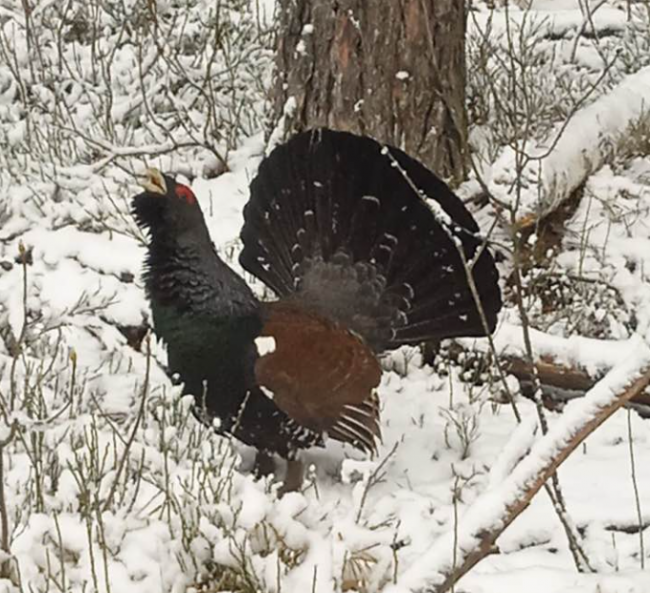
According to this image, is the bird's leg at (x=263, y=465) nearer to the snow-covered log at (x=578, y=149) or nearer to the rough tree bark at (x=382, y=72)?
the snow-covered log at (x=578, y=149)

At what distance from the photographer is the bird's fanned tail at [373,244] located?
4.70 metres

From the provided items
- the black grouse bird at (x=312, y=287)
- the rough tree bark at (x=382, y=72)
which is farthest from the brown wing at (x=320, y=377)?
the rough tree bark at (x=382, y=72)

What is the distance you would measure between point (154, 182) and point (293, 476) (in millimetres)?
1284

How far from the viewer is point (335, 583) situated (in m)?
3.29

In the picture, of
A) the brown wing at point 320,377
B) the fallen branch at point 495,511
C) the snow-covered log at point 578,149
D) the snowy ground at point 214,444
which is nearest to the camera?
the fallen branch at point 495,511

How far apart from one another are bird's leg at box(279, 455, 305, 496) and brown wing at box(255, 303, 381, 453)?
0.26m

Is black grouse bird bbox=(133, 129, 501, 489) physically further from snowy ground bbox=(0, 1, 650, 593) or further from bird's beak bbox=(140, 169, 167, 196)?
snowy ground bbox=(0, 1, 650, 593)

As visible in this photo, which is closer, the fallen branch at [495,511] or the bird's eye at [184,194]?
the fallen branch at [495,511]

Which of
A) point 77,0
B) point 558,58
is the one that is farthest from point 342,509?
point 77,0

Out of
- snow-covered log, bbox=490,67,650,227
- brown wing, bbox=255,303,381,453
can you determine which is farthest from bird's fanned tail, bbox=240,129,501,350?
snow-covered log, bbox=490,67,650,227

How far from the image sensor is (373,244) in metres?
4.83

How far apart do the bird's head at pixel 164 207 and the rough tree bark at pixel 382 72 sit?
5.06 ft

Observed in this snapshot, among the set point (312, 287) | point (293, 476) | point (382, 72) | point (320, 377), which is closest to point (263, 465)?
point (293, 476)

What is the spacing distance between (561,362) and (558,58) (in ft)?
13.7
